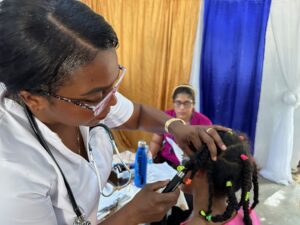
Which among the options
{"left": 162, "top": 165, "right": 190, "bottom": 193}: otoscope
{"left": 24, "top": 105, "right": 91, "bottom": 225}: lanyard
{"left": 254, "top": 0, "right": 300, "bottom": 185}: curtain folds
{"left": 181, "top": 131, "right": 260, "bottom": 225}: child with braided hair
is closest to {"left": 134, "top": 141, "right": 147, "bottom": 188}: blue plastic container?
{"left": 181, "top": 131, "right": 260, "bottom": 225}: child with braided hair

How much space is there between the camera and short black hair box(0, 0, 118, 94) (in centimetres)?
60

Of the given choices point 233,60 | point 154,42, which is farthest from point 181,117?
A: point 154,42

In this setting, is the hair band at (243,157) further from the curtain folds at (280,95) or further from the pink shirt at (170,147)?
the curtain folds at (280,95)

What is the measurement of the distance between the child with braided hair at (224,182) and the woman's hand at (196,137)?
3 cm

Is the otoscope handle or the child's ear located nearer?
the otoscope handle

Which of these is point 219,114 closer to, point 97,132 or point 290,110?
point 290,110

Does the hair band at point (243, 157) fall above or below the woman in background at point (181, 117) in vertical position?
above

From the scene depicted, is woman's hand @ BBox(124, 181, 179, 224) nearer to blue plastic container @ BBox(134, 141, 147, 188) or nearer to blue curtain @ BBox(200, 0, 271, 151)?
blue plastic container @ BBox(134, 141, 147, 188)

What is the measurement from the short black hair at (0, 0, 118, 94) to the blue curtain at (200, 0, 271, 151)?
7.92ft

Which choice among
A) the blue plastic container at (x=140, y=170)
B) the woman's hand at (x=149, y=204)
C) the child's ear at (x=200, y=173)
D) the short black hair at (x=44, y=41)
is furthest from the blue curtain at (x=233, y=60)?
the short black hair at (x=44, y=41)

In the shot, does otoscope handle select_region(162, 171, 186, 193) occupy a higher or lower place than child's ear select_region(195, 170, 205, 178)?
higher

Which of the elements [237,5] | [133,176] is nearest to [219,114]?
[237,5]

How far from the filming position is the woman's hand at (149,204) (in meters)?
0.80

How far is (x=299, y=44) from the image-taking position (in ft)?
8.59
